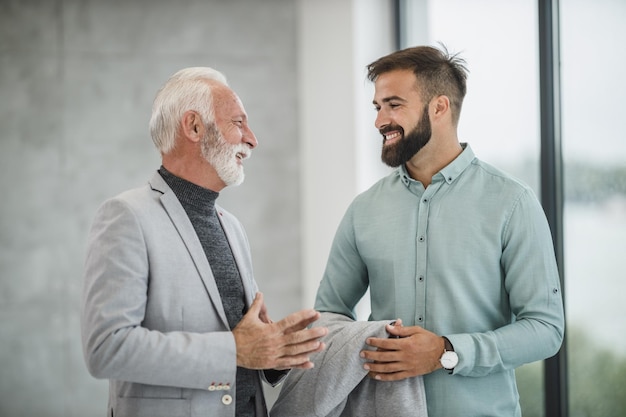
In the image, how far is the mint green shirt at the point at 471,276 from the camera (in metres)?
1.84

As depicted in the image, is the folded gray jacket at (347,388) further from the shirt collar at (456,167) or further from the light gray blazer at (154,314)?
the shirt collar at (456,167)

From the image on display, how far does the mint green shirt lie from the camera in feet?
6.03

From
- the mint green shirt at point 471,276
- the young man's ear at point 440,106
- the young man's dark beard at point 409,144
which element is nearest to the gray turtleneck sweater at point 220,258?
the mint green shirt at point 471,276

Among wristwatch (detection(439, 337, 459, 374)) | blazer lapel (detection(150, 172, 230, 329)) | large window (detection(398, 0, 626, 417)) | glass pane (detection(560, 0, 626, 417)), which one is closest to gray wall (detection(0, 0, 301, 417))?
large window (detection(398, 0, 626, 417))

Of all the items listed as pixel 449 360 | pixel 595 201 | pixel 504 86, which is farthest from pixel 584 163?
pixel 449 360

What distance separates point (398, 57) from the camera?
2145mm

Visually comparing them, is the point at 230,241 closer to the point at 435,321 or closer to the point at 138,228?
the point at 138,228

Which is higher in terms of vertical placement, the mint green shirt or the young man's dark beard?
the young man's dark beard

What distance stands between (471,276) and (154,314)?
0.86m

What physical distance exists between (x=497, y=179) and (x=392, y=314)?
497mm

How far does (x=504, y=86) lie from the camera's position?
10.5 ft

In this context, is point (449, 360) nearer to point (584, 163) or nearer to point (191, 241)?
point (191, 241)

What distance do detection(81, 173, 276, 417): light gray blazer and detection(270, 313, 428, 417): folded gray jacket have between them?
10.4 inches

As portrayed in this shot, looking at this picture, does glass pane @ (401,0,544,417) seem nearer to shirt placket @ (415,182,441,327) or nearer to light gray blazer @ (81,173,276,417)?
shirt placket @ (415,182,441,327)
